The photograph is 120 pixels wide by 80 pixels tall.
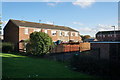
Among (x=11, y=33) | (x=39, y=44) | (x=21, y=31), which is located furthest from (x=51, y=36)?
(x=39, y=44)

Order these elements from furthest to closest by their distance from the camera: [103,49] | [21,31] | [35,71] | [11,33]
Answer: [11,33]
[21,31]
[103,49]
[35,71]

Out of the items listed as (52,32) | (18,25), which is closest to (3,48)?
(18,25)

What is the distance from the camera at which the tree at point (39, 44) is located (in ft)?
59.7

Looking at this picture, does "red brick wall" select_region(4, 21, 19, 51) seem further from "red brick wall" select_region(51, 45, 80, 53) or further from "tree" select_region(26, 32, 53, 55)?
"red brick wall" select_region(51, 45, 80, 53)

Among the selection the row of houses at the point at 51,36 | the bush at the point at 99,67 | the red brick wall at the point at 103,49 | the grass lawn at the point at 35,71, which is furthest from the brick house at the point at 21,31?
the bush at the point at 99,67

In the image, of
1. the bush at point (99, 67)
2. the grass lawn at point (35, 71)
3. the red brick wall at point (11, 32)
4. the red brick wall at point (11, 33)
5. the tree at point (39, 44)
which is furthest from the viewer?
the red brick wall at point (11, 32)

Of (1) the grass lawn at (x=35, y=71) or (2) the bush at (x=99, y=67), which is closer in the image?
(1) the grass lawn at (x=35, y=71)

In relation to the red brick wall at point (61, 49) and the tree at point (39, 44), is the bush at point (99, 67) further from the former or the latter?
the red brick wall at point (61, 49)

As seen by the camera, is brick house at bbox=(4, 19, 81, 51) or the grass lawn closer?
the grass lawn

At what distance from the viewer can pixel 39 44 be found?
18.3 meters

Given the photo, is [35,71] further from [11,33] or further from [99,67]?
[11,33]

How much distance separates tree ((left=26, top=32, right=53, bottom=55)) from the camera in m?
18.2

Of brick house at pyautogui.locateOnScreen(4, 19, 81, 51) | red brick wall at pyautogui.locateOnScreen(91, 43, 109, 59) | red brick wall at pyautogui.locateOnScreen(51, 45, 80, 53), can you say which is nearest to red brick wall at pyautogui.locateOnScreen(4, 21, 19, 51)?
brick house at pyautogui.locateOnScreen(4, 19, 81, 51)

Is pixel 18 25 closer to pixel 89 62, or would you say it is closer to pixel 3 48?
pixel 3 48
